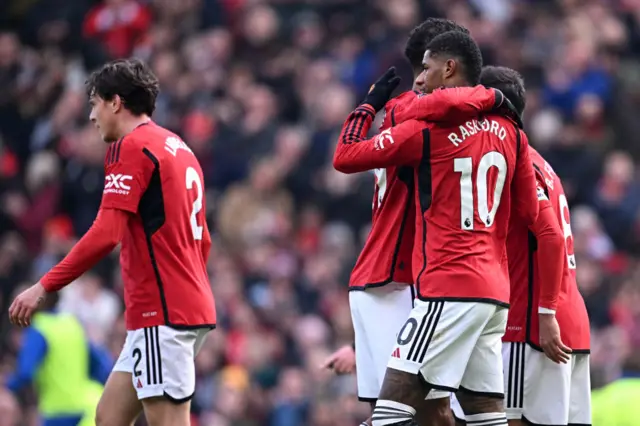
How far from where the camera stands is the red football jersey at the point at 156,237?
7.28 meters

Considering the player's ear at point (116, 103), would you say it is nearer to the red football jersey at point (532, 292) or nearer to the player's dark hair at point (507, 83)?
the player's dark hair at point (507, 83)

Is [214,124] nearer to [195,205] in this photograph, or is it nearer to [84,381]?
[84,381]

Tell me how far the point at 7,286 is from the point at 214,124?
3.35 metres

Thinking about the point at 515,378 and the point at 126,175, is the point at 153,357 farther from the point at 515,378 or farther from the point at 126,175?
the point at 515,378

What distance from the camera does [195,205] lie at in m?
7.50

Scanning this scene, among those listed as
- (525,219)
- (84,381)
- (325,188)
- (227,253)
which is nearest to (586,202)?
(325,188)

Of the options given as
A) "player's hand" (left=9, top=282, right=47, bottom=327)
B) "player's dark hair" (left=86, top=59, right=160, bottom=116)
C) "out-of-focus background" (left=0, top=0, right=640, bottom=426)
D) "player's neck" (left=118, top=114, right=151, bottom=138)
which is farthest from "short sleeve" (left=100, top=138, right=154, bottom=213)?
"out-of-focus background" (left=0, top=0, right=640, bottom=426)

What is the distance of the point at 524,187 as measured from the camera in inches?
272

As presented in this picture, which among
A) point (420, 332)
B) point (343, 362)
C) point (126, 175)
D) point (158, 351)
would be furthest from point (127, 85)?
point (420, 332)

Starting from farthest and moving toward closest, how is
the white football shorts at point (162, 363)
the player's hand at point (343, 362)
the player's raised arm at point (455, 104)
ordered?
the player's hand at point (343, 362) < the white football shorts at point (162, 363) < the player's raised arm at point (455, 104)

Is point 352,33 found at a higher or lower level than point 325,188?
higher

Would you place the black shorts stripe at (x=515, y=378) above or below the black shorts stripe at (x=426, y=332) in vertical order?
below

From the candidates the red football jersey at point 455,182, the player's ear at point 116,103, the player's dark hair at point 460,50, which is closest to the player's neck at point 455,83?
the player's dark hair at point 460,50

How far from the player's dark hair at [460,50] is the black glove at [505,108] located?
0.52 ft
